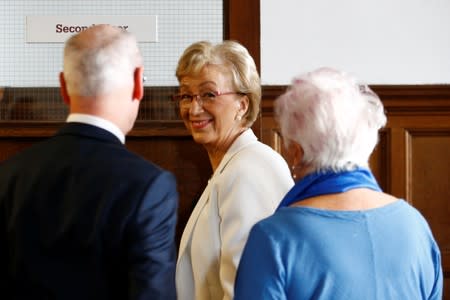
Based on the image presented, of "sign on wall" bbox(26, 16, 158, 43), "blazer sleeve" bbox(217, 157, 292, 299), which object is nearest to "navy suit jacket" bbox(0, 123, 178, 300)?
"blazer sleeve" bbox(217, 157, 292, 299)

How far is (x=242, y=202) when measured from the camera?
2055 mm

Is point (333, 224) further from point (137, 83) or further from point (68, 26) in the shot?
point (68, 26)

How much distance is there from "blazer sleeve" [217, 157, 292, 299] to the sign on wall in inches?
57.1

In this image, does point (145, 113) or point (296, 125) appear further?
point (145, 113)

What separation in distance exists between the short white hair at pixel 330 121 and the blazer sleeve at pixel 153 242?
1.00 ft

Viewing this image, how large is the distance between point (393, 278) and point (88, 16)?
2277mm

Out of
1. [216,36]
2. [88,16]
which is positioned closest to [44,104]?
[88,16]

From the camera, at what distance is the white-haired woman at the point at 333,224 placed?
1.55m

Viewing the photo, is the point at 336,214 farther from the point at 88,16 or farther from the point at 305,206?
the point at 88,16

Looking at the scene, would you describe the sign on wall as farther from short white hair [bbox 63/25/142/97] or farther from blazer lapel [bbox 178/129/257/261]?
short white hair [bbox 63/25/142/97]

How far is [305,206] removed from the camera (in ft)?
5.23

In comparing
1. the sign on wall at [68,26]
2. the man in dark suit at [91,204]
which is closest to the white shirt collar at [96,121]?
the man in dark suit at [91,204]

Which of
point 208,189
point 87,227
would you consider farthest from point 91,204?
point 208,189

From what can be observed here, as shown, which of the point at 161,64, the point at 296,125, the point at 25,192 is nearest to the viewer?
the point at 25,192
